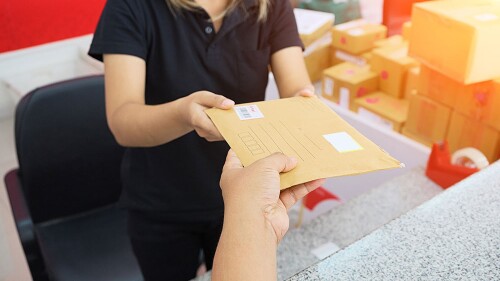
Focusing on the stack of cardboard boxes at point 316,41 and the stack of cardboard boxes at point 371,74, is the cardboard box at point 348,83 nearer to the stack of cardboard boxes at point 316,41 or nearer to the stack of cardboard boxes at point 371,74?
the stack of cardboard boxes at point 371,74

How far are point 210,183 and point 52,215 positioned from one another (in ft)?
2.21

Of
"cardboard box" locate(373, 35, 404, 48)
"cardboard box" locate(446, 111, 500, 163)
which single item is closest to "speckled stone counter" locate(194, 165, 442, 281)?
"cardboard box" locate(446, 111, 500, 163)

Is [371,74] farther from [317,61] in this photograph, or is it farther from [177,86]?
[177,86]

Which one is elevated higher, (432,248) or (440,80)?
(432,248)

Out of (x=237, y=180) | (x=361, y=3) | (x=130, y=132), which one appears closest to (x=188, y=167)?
(x=130, y=132)

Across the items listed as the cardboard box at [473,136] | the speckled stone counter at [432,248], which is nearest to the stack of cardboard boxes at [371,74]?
the cardboard box at [473,136]

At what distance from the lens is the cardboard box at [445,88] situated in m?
1.45

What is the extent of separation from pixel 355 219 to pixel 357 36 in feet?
3.64

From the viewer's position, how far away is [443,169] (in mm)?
1361

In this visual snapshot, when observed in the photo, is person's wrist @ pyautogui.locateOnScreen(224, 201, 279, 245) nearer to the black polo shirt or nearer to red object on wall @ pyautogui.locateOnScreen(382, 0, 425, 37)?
the black polo shirt

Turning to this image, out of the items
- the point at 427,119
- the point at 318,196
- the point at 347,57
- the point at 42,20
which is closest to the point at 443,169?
the point at 427,119

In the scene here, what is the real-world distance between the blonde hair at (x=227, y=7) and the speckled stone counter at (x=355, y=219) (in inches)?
23.2

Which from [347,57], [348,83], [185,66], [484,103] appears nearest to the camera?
[185,66]

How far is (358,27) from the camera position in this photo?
2.30m
